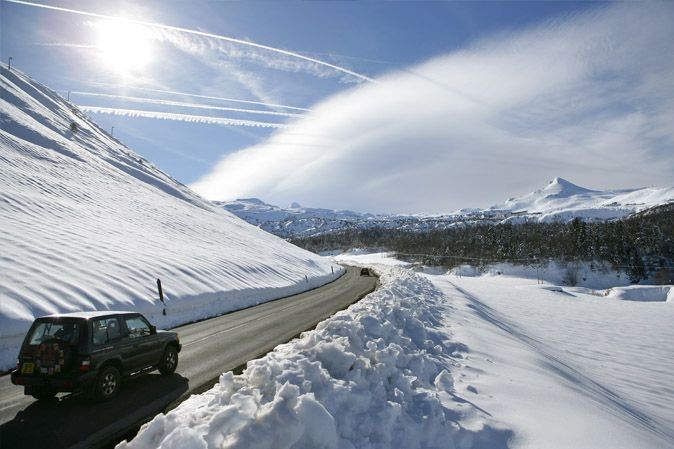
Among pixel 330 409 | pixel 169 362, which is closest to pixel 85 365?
pixel 169 362

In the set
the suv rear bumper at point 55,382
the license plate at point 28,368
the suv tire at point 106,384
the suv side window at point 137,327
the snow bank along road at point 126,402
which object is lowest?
the snow bank along road at point 126,402

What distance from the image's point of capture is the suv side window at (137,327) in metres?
8.73

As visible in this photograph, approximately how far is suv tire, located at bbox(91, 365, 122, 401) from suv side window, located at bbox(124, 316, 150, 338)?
911 millimetres

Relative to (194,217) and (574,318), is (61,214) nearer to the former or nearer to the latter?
(194,217)

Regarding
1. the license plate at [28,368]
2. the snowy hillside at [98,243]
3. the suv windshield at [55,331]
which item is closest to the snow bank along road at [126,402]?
the license plate at [28,368]

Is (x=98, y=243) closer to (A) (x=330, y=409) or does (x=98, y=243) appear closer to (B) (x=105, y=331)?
(B) (x=105, y=331)

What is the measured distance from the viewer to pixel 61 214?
28438mm

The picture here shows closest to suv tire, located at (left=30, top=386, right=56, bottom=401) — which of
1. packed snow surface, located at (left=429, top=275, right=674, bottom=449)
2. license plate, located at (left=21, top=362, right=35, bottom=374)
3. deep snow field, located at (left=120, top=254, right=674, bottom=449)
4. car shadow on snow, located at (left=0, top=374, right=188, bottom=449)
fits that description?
car shadow on snow, located at (left=0, top=374, right=188, bottom=449)

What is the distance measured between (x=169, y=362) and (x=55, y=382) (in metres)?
2.72

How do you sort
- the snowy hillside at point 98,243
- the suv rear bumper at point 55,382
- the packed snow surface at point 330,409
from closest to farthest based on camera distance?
the packed snow surface at point 330,409 → the suv rear bumper at point 55,382 → the snowy hillside at point 98,243

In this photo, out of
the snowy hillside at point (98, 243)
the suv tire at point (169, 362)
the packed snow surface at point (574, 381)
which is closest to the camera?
the packed snow surface at point (574, 381)

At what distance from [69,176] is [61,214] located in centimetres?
1563

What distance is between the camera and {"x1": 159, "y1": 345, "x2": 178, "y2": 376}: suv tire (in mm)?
9344

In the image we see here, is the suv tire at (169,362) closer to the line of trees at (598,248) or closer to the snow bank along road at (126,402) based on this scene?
the snow bank along road at (126,402)
